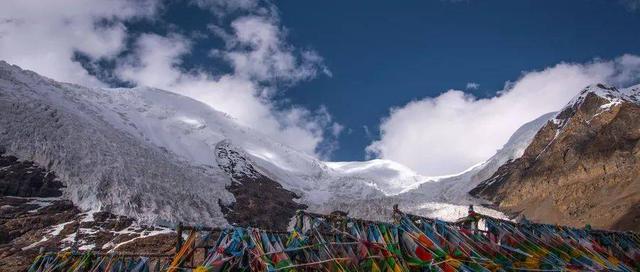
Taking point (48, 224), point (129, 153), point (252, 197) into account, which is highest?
point (129, 153)

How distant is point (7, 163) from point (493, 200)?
66998mm

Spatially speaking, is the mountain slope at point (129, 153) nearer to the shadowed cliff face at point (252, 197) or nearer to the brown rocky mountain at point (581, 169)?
the shadowed cliff face at point (252, 197)

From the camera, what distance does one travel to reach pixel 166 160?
235 feet

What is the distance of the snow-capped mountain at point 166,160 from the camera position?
56844 mm

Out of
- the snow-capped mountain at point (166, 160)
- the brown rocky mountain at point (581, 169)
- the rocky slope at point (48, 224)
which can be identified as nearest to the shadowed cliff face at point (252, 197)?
the snow-capped mountain at point (166, 160)

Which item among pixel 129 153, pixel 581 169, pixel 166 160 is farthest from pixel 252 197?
pixel 581 169

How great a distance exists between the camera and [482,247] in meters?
8.50

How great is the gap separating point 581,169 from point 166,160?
57.0 meters

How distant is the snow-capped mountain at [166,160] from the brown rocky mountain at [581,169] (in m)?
7.21

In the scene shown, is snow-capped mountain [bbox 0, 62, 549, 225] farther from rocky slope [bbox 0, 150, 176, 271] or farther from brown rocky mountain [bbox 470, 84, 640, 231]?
brown rocky mountain [bbox 470, 84, 640, 231]

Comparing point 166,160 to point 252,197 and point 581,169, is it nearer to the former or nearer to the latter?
point 252,197

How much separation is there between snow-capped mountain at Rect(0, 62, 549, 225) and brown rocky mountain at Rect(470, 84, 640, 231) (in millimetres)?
7211

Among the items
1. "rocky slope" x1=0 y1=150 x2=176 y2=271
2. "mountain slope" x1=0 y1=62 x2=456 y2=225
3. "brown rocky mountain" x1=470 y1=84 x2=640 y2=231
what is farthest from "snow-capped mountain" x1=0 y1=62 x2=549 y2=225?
"brown rocky mountain" x1=470 y1=84 x2=640 y2=231

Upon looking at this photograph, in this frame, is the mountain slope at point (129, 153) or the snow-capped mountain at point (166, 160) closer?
the mountain slope at point (129, 153)
